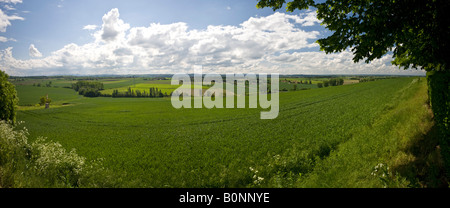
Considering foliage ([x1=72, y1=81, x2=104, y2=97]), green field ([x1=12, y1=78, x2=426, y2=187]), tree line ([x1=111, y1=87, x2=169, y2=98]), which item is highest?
foliage ([x1=72, y1=81, x2=104, y2=97])

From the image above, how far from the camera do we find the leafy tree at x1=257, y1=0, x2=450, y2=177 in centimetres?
573

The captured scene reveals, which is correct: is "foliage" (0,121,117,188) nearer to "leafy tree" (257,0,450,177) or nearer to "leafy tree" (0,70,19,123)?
"leafy tree" (0,70,19,123)

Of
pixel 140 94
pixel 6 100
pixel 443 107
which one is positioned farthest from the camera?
pixel 140 94

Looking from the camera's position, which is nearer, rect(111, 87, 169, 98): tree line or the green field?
the green field

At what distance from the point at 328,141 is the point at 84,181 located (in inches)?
522

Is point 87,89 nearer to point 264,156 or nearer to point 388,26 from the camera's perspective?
point 264,156

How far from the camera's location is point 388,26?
6.20m

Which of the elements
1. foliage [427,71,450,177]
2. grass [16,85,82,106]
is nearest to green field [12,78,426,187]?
foliage [427,71,450,177]

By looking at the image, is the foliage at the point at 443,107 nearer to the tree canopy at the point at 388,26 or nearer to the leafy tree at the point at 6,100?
the tree canopy at the point at 388,26

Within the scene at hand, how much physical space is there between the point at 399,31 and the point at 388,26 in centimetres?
38

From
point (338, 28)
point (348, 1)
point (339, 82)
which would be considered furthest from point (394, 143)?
point (339, 82)

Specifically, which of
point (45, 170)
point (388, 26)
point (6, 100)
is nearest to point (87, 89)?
point (6, 100)

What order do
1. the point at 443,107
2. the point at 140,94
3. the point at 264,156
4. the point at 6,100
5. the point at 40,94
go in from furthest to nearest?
the point at 140,94, the point at 40,94, the point at 6,100, the point at 264,156, the point at 443,107

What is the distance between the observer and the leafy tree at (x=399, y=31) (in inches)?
225
